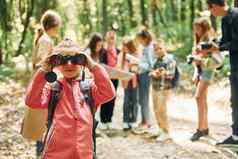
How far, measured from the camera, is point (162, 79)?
8.37 metres

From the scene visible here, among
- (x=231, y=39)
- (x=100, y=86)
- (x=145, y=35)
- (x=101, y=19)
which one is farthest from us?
(x=101, y=19)

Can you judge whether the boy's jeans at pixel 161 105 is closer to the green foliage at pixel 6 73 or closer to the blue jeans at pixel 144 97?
the blue jeans at pixel 144 97

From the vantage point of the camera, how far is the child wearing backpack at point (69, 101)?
13.2 ft

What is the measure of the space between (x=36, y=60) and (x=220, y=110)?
21.4 ft

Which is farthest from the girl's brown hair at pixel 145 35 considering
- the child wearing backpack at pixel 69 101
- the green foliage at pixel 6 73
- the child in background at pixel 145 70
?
the green foliage at pixel 6 73

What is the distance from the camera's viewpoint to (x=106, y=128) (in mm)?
9094

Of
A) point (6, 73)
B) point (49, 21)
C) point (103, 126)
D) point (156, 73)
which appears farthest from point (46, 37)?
point (6, 73)

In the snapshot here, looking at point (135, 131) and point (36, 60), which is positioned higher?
point (36, 60)

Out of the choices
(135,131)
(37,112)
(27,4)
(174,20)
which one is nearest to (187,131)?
(135,131)

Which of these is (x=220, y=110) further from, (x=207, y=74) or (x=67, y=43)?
(x=67, y=43)

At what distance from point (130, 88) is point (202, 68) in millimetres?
1773

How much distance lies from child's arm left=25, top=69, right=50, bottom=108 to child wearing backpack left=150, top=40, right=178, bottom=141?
424 centimetres

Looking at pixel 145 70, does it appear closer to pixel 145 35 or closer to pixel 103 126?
pixel 145 35

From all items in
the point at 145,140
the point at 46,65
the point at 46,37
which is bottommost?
the point at 145,140
